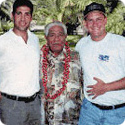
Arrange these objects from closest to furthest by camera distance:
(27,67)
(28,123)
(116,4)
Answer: (27,67), (28,123), (116,4)

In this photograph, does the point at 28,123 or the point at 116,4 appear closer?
the point at 28,123

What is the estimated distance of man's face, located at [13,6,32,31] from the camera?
3275 mm

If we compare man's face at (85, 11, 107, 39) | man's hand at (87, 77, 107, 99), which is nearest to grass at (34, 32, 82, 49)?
man's face at (85, 11, 107, 39)

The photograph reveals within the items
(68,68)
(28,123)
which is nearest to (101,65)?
(68,68)

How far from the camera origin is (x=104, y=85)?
2.94 m

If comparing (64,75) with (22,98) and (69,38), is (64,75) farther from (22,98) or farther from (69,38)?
(69,38)

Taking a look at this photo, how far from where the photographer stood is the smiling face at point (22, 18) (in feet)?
10.7

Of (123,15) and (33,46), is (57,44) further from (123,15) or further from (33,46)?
(123,15)

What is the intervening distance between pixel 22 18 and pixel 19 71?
88 centimetres

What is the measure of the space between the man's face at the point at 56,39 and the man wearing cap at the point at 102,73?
0.39m

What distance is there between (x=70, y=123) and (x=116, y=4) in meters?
9.71

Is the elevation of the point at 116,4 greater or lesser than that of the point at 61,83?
greater

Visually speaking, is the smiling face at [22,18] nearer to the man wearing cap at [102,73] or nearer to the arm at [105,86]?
the man wearing cap at [102,73]

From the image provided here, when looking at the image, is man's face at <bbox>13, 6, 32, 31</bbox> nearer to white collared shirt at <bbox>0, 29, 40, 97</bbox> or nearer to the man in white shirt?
the man in white shirt
